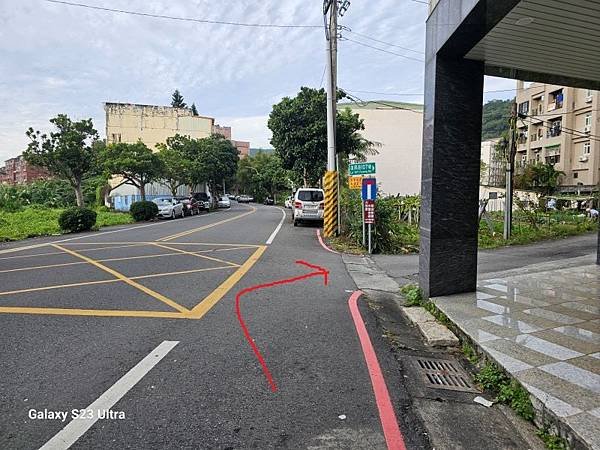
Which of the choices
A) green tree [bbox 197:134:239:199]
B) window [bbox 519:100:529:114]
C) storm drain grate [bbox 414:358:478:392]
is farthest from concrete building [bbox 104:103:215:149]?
storm drain grate [bbox 414:358:478:392]

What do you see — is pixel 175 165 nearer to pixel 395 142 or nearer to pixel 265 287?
pixel 395 142

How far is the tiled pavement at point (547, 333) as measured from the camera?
3.06 metres

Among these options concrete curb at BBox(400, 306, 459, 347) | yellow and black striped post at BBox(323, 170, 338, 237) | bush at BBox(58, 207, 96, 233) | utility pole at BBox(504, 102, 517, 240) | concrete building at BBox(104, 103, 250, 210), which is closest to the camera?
concrete curb at BBox(400, 306, 459, 347)

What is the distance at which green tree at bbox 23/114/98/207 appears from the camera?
21.2 m

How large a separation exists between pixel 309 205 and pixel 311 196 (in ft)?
1.52

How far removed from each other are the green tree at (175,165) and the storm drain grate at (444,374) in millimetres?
29606

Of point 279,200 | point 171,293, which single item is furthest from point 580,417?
point 279,200

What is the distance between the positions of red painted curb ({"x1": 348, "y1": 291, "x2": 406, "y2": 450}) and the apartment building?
1320 inches

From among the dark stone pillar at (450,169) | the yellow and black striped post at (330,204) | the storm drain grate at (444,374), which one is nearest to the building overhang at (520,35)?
the dark stone pillar at (450,169)

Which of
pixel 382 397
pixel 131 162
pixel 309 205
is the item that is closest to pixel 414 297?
pixel 382 397

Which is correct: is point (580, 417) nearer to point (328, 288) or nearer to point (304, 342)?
point (304, 342)

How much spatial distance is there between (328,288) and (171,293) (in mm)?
2607

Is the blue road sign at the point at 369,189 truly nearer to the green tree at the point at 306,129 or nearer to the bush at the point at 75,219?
the green tree at the point at 306,129

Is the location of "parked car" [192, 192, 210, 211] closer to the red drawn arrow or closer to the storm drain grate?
the red drawn arrow
